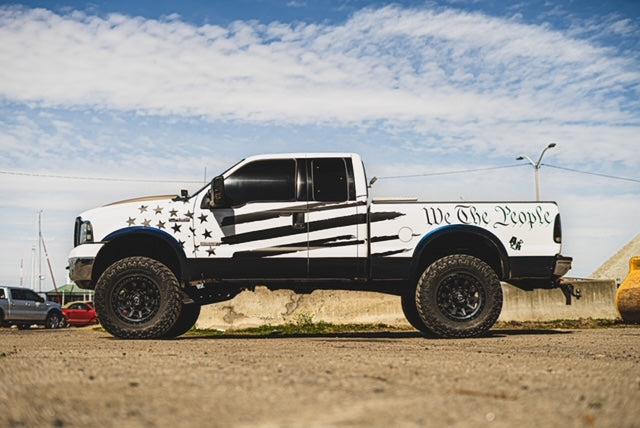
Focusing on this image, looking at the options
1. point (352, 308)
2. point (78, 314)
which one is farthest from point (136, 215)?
point (78, 314)

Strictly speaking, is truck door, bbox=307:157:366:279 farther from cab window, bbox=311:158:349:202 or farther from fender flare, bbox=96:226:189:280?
fender flare, bbox=96:226:189:280

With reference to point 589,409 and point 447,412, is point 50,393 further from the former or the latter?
point 589,409

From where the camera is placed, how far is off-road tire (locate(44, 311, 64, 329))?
24297 mm

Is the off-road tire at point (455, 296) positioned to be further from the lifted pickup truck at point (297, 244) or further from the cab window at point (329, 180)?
the cab window at point (329, 180)

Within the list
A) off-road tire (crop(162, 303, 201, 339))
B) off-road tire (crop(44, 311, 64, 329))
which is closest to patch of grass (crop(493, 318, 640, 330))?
off-road tire (crop(162, 303, 201, 339))

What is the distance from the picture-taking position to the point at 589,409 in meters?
3.13

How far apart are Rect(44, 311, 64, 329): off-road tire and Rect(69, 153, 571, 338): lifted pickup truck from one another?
17.2m

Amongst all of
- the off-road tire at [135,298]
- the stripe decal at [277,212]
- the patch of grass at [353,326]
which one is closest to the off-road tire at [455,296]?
the stripe decal at [277,212]

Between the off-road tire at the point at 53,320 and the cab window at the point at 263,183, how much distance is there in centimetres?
1816

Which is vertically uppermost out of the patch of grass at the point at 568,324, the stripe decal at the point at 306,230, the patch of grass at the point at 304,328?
the stripe decal at the point at 306,230

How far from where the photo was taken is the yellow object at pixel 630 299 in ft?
41.1

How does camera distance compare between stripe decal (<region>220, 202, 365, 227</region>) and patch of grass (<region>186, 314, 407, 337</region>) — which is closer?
stripe decal (<region>220, 202, 365, 227</region>)

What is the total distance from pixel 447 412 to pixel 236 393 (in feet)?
3.66

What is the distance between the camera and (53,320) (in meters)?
24.7
